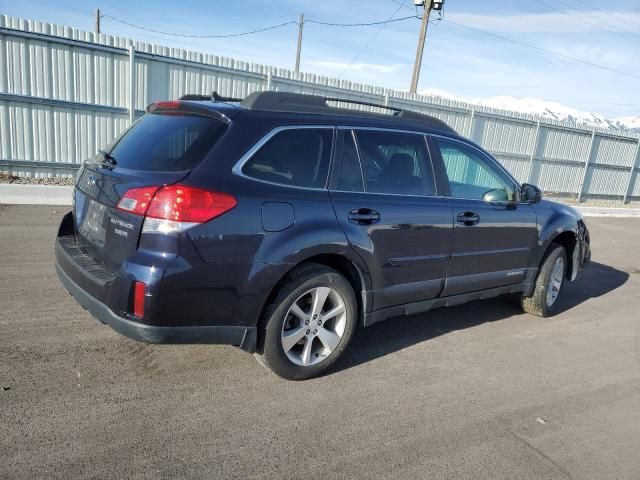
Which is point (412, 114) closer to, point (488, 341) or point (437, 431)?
point (488, 341)

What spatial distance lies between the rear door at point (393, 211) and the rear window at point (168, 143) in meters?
0.90

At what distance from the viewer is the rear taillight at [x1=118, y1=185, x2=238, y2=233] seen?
2887mm

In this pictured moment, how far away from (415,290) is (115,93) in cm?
798

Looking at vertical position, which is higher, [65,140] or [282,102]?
[282,102]

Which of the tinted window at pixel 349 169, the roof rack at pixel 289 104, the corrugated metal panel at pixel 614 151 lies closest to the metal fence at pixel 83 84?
the roof rack at pixel 289 104

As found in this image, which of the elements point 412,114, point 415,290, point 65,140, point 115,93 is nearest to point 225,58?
point 115,93

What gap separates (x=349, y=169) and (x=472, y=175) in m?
1.52

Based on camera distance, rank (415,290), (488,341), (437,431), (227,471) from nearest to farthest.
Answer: (227,471) → (437,431) → (415,290) → (488,341)

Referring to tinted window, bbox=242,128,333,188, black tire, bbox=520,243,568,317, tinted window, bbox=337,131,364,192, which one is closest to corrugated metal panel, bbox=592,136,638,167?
black tire, bbox=520,243,568,317

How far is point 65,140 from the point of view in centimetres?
970

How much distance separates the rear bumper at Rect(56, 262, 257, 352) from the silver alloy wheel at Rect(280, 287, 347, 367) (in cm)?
29

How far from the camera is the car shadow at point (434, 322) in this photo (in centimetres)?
425

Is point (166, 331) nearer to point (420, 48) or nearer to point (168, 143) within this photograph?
point (168, 143)

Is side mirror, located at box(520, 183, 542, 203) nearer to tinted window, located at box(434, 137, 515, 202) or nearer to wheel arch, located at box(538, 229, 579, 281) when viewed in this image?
tinted window, located at box(434, 137, 515, 202)
